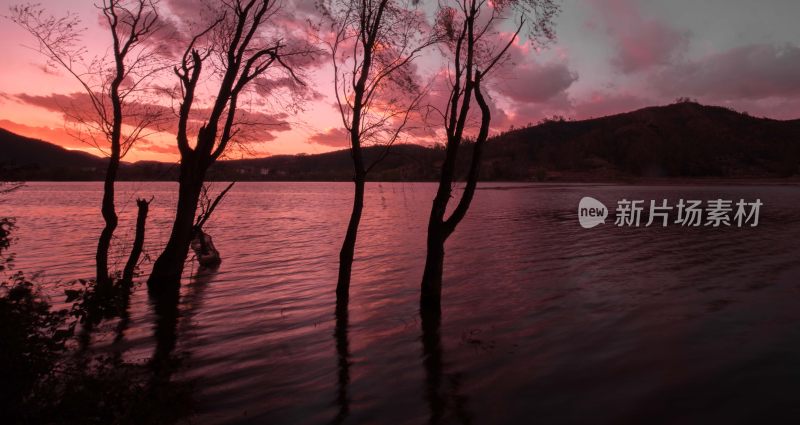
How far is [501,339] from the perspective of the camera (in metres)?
11.0

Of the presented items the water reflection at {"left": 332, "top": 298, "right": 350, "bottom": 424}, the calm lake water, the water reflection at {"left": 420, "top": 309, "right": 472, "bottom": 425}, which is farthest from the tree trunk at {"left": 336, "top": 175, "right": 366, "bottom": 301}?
the water reflection at {"left": 420, "top": 309, "right": 472, "bottom": 425}

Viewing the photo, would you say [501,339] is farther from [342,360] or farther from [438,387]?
[342,360]

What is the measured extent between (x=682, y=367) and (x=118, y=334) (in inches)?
493

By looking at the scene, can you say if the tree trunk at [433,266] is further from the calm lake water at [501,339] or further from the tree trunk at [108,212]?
the tree trunk at [108,212]

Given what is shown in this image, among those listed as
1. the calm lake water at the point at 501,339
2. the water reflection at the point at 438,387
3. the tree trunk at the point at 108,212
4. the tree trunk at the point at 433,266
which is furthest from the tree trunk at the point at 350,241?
the tree trunk at the point at 108,212

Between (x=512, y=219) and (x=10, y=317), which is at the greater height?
(x=10, y=317)

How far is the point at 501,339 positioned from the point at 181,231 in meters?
9.96

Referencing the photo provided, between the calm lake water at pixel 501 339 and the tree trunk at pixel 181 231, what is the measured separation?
3.12 feet

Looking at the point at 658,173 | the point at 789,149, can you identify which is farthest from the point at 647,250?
the point at 789,149

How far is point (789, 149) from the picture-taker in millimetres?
154375

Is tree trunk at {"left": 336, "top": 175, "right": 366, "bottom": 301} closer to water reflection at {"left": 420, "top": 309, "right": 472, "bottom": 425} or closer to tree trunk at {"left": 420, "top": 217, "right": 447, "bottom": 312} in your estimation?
tree trunk at {"left": 420, "top": 217, "right": 447, "bottom": 312}

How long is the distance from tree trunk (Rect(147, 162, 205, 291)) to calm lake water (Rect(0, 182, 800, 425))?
95 cm

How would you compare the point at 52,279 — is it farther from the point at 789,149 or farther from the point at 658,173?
the point at 789,149

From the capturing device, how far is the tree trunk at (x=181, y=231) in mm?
14562
